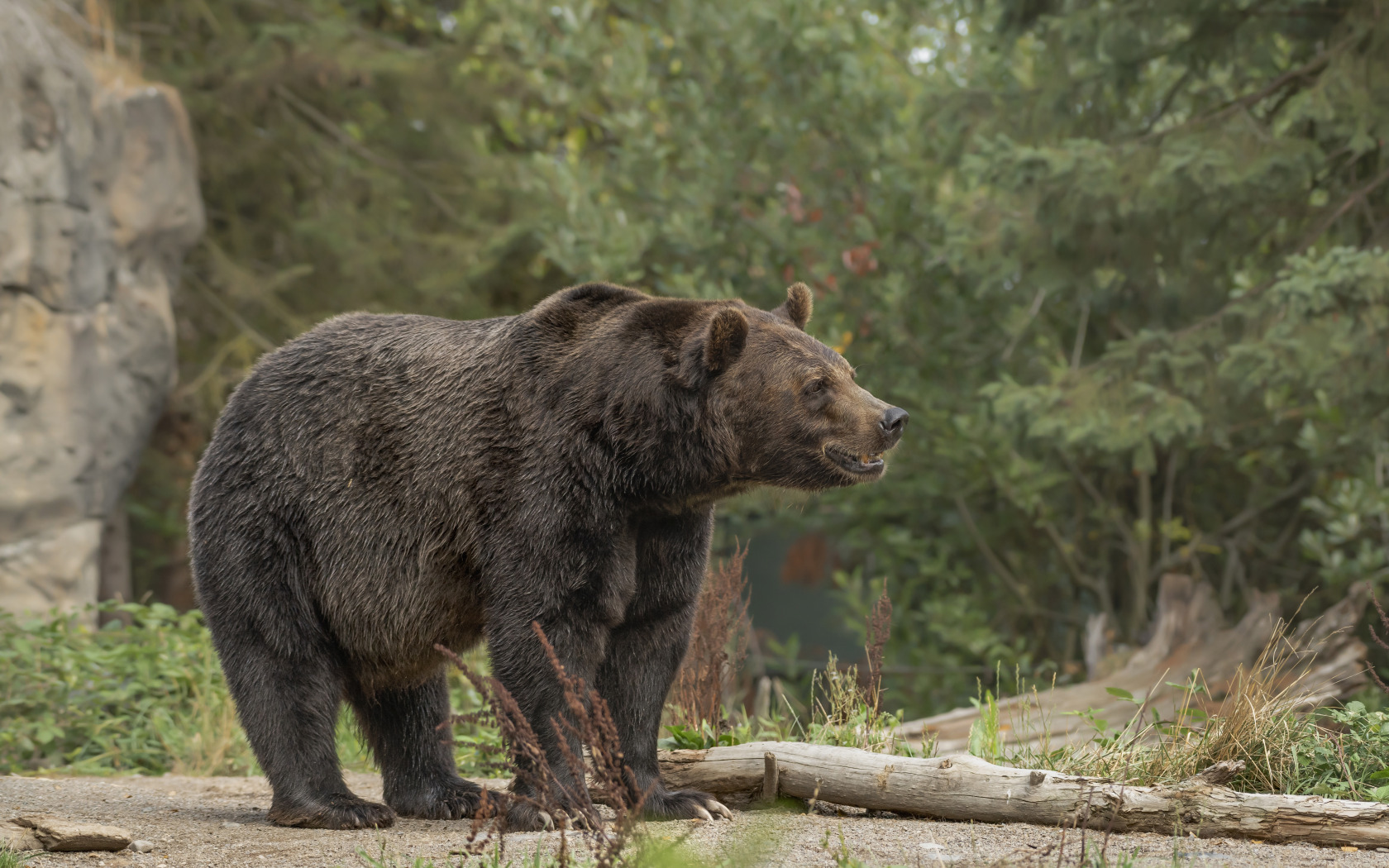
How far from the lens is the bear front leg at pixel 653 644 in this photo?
470 centimetres

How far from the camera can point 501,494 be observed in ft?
15.0

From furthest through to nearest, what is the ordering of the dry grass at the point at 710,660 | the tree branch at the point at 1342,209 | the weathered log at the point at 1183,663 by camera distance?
the tree branch at the point at 1342,209 < the weathered log at the point at 1183,663 < the dry grass at the point at 710,660

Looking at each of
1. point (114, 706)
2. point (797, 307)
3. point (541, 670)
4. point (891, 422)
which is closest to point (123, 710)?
point (114, 706)

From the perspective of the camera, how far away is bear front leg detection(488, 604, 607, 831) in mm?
4418

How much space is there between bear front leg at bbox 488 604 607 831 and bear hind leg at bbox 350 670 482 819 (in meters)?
0.90

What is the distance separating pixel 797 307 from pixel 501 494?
1.34 m

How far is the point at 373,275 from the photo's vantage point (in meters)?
13.1

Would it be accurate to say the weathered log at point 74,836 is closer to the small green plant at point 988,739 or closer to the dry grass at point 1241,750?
the small green plant at point 988,739

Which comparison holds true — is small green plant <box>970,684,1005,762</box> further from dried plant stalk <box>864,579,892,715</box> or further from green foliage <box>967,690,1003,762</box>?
dried plant stalk <box>864,579,892,715</box>

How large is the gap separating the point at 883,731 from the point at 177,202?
30.4 ft

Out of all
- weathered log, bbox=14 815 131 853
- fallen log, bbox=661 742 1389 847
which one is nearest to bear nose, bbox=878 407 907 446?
fallen log, bbox=661 742 1389 847

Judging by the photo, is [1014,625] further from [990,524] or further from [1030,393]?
Result: [1030,393]

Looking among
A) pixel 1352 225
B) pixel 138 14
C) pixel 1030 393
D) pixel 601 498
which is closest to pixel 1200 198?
pixel 1352 225

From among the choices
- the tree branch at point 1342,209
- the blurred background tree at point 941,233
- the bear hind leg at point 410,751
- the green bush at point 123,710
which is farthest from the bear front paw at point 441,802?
the tree branch at point 1342,209
